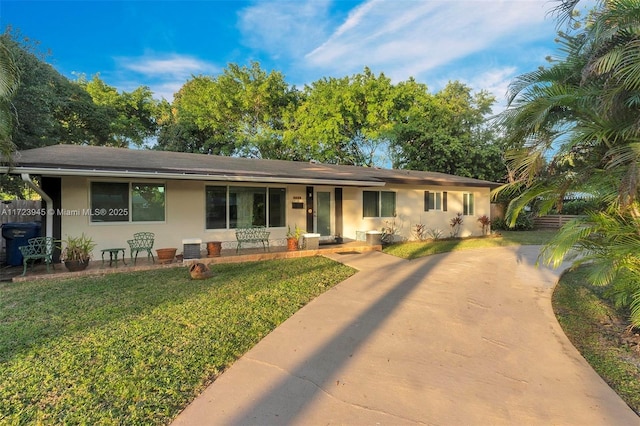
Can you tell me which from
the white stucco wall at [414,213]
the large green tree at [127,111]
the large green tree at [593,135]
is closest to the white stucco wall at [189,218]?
the white stucco wall at [414,213]

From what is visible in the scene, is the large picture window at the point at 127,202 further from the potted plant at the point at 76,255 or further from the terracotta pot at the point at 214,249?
the terracotta pot at the point at 214,249

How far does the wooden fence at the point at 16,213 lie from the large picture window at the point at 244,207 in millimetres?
4469

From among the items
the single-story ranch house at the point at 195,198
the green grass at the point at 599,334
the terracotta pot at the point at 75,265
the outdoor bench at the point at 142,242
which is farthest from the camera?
the outdoor bench at the point at 142,242

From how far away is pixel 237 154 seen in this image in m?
23.3

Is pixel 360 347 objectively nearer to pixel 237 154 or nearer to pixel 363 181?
pixel 363 181

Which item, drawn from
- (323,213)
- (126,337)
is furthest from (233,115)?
(126,337)

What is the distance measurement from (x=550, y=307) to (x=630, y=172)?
2868 mm

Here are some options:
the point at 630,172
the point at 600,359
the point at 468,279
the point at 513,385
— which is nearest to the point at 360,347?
the point at 513,385

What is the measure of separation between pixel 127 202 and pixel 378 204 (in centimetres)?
856

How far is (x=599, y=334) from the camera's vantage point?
436cm

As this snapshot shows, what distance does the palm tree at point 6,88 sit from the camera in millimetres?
5383

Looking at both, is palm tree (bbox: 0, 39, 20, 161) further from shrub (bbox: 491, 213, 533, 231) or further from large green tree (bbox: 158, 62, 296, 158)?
shrub (bbox: 491, 213, 533, 231)

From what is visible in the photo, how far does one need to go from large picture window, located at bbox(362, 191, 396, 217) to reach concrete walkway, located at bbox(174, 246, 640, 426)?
6.98m

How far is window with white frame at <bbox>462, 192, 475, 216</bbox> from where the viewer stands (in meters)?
14.8
